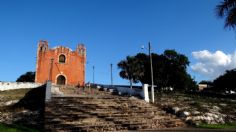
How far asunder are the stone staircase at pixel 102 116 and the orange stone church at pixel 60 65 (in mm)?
27637

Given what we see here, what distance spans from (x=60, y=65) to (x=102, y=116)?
3199 centimetres

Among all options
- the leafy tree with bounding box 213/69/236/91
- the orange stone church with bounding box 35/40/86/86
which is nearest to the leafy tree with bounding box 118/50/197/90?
the leafy tree with bounding box 213/69/236/91

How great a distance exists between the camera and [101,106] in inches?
711

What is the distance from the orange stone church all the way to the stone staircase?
27637mm

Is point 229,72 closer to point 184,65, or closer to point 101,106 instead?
point 184,65

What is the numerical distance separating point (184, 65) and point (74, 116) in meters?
44.4

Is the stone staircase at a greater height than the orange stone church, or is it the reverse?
the orange stone church

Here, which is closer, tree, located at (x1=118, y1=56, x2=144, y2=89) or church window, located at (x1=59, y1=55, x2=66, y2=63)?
Answer: church window, located at (x1=59, y1=55, x2=66, y2=63)

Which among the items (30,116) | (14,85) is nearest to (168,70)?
(14,85)

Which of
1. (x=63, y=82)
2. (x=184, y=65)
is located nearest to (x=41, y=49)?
(x=63, y=82)

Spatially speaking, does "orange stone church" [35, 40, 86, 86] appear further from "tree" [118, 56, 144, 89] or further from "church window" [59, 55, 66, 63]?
"tree" [118, 56, 144, 89]

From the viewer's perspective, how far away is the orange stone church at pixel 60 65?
4575 centimetres

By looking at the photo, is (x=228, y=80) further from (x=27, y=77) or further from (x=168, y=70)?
(x=27, y=77)

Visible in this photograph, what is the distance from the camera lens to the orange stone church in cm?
4575
